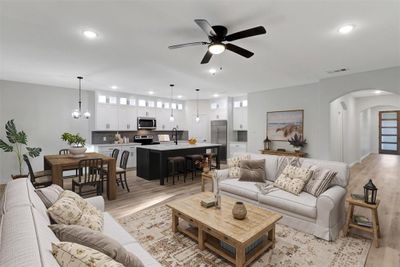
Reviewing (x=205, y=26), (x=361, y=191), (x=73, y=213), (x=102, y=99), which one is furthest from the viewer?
(x=102, y=99)

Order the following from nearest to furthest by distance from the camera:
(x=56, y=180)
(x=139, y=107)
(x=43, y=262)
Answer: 1. (x=43, y=262)
2. (x=56, y=180)
3. (x=139, y=107)

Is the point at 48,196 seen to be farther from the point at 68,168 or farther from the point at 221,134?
the point at 221,134

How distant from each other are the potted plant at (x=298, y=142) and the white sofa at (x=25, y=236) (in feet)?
17.6

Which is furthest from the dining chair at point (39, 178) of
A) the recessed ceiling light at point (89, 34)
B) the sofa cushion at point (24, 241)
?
the sofa cushion at point (24, 241)

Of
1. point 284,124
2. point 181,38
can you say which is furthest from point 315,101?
point 181,38

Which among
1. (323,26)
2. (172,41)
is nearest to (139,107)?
(172,41)

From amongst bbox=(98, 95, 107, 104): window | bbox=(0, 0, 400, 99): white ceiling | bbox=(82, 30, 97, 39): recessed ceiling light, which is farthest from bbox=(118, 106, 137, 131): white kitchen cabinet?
bbox=(82, 30, 97, 39): recessed ceiling light

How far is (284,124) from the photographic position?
6305 mm

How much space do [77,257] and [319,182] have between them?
9.87 ft

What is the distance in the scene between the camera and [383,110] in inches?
401

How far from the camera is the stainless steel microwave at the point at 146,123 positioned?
7.48 metres

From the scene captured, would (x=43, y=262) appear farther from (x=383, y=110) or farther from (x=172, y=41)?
(x=383, y=110)

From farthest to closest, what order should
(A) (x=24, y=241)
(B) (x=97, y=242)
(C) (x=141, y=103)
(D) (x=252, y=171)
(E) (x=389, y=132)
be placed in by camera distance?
(E) (x=389, y=132), (C) (x=141, y=103), (D) (x=252, y=171), (B) (x=97, y=242), (A) (x=24, y=241)

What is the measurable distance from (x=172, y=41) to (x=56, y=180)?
3.16m
